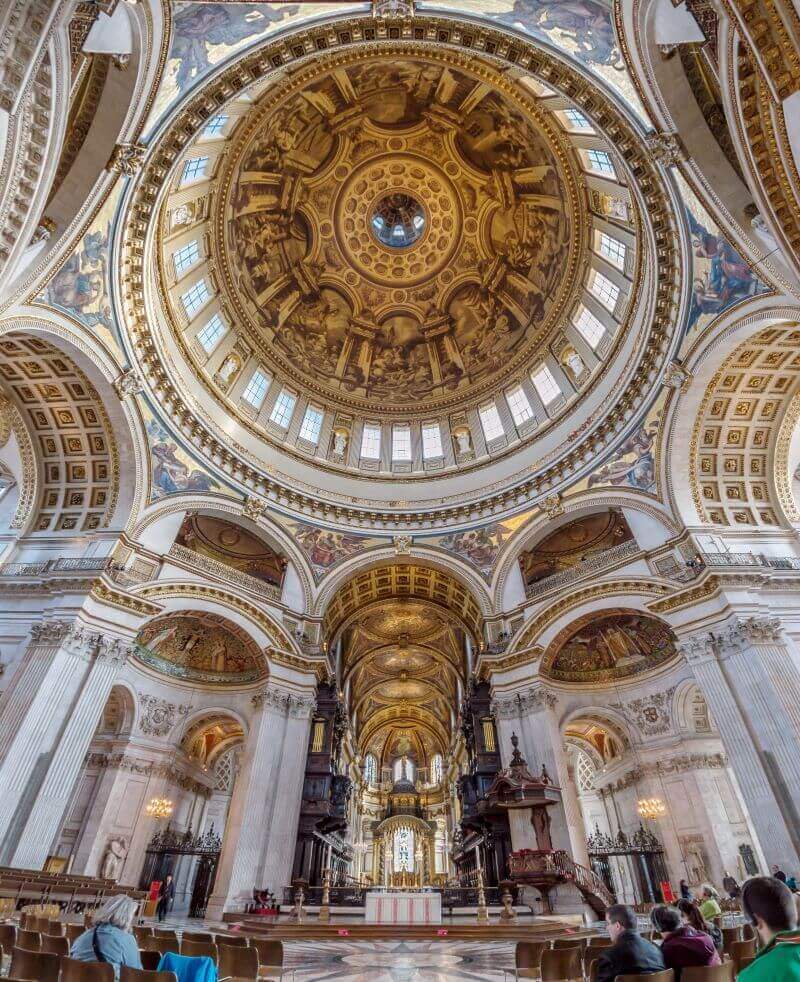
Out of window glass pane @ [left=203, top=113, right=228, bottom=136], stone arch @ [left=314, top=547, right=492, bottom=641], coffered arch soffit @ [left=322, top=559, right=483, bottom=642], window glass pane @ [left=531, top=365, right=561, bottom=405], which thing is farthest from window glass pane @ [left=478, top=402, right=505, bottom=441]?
window glass pane @ [left=203, top=113, right=228, bottom=136]

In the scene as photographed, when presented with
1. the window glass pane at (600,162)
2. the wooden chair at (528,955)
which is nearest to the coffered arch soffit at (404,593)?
the wooden chair at (528,955)

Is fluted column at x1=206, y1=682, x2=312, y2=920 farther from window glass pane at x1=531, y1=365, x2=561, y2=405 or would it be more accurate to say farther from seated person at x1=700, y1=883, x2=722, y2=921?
window glass pane at x1=531, y1=365, x2=561, y2=405

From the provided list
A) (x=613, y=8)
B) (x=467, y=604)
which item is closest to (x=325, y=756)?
Answer: (x=467, y=604)

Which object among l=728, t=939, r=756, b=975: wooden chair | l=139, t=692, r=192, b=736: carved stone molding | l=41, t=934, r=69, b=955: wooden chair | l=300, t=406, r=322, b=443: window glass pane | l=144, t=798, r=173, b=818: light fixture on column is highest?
l=300, t=406, r=322, b=443: window glass pane

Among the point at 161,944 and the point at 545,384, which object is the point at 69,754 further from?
the point at 545,384

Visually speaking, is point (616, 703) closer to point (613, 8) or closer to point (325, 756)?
point (325, 756)

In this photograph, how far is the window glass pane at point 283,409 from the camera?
991 inches

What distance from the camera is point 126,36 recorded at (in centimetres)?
1031

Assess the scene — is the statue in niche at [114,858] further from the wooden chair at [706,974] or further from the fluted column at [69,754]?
the wooden chair at [706,974]

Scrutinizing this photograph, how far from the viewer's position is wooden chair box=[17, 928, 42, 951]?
15.5 feet

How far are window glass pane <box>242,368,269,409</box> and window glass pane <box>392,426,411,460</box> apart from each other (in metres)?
7.33

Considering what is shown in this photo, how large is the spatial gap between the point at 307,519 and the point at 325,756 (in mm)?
9549

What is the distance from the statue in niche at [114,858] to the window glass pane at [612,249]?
27.8 metres

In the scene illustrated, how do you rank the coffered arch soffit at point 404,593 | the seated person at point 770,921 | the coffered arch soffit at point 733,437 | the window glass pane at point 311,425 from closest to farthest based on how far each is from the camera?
the seated person at point 770,921 < the coffered arch soffit at point 733,437 < the coffered arch soffit at point 404,593 < the window glass pane at point 311,425
